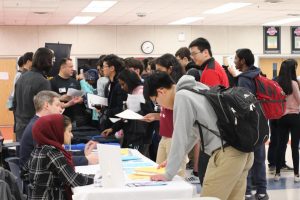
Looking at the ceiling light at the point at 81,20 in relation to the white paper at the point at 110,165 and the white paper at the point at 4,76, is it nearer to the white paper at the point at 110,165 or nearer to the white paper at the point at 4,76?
the white paper at the point at 4,76

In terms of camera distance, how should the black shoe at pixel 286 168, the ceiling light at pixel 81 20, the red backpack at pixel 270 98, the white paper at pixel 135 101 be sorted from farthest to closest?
the ceiling light at pixel 81 20, the black shoe at pixel 286 168, the red backpack at pixel 270 98, the white paper at pixel 135 101

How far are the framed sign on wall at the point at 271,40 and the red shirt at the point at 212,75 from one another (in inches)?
454

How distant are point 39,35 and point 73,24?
104 centimetres

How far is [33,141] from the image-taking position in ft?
11.9

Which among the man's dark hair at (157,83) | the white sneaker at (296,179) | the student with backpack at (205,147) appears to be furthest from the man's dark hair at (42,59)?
the white sneaker at (296,179)

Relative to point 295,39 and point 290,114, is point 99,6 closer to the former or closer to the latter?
point 290,114

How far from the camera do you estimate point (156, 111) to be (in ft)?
15.9

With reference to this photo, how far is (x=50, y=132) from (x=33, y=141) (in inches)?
25.4

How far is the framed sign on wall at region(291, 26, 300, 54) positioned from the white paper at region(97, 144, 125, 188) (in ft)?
45.1

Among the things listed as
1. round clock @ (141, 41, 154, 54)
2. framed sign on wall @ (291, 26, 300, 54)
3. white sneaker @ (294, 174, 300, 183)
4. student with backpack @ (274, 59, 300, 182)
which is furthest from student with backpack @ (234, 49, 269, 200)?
framed sign on wall @ (291, 26, 300, 54)

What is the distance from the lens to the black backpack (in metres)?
2.69

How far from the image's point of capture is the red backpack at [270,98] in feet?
16.1

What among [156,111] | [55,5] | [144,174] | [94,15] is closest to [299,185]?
[156,111]

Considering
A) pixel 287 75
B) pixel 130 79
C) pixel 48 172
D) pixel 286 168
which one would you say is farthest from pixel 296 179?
pixel 48 172
